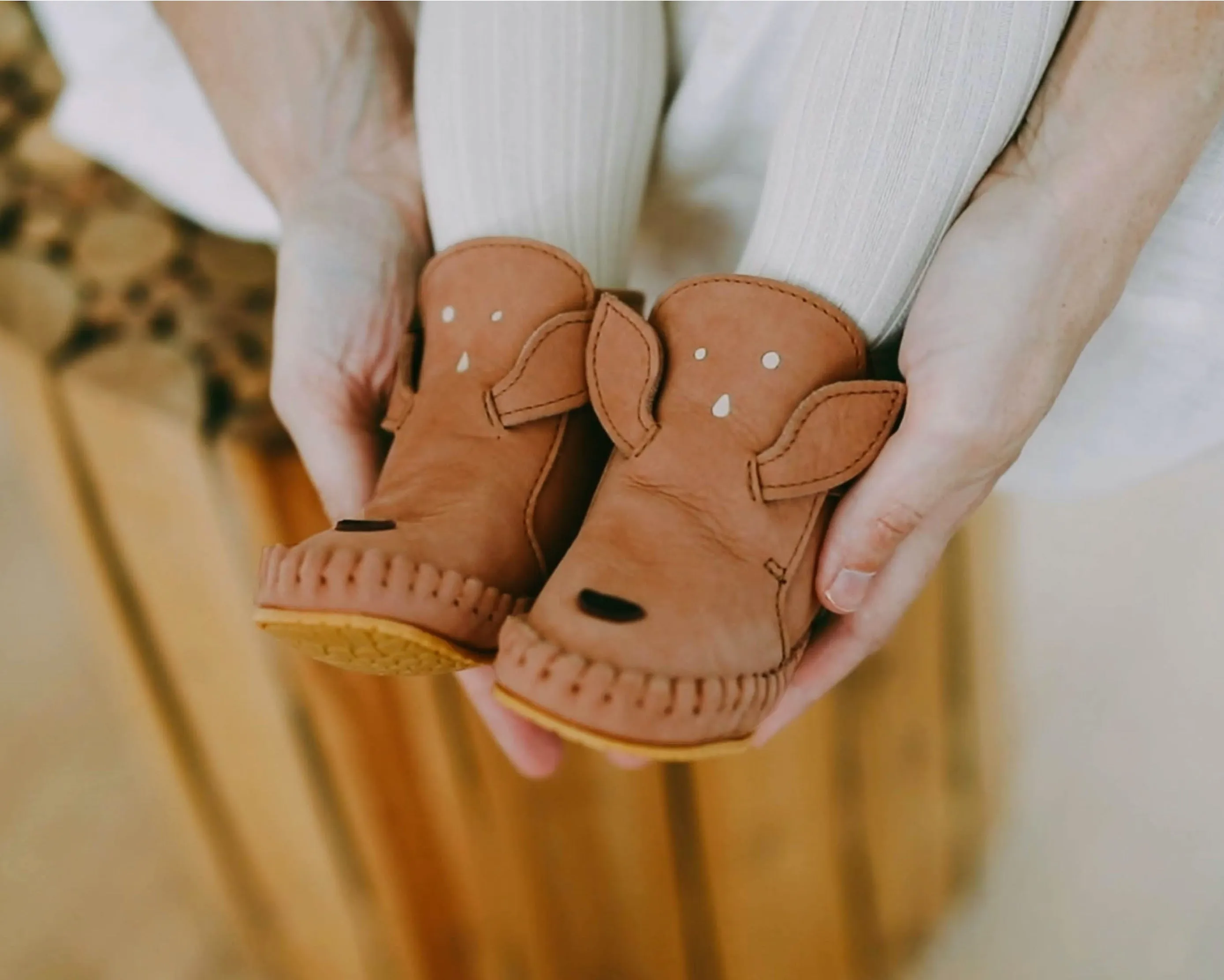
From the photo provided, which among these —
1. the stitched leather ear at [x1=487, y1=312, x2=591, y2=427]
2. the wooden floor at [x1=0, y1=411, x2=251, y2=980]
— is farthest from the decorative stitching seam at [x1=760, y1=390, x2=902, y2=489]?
the wooden floor at [x1=0, y1=411, x2=251, y2=980]

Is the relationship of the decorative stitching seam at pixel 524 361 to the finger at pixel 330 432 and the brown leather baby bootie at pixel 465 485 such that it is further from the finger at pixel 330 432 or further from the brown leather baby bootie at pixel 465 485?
the finger at pixel 330 432

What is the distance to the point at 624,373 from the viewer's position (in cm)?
55

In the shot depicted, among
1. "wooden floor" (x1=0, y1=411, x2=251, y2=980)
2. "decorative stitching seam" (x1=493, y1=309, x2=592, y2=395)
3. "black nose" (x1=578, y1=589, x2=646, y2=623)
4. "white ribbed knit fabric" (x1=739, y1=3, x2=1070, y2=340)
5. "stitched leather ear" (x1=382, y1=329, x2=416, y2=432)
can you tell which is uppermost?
"white ribbed knit fabric" (x1=739, y1=3, x2=1070, y2=340)

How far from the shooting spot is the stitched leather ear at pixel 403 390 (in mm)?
609

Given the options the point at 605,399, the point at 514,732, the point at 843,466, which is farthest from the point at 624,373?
the point at 514,732

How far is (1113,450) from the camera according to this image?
688 millimetres

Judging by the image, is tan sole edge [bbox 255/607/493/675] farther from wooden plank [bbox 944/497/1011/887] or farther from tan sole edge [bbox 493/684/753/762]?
wooden plank [bbox 944/497/1011/887]

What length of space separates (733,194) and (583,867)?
0.56 m

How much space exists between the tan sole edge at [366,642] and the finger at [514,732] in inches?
4.9

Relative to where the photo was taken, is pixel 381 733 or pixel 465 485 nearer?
pixel 465 485

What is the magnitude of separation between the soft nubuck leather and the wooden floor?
2.49ft

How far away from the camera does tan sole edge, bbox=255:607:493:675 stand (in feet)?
1.55

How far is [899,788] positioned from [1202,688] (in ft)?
0.85

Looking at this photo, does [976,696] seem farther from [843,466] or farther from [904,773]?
[843,466]
